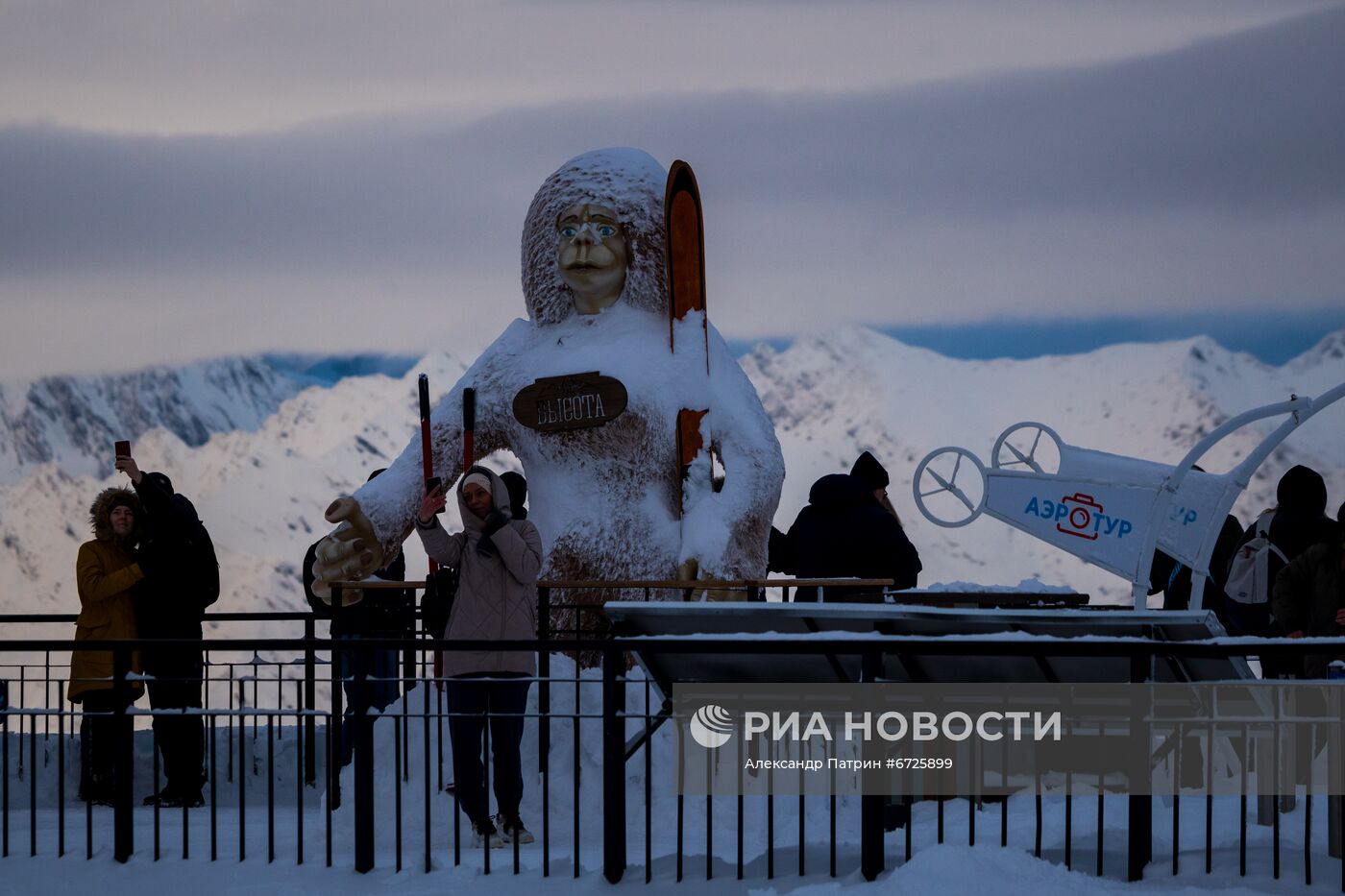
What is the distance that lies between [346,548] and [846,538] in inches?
106

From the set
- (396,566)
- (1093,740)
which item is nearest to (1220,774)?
(1093,740)

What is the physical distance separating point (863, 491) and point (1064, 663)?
321 cm

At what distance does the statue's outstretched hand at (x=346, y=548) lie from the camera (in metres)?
9.52

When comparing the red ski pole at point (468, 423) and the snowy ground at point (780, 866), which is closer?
the snowy ground at point (780, 866)

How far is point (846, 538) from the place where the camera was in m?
9.55

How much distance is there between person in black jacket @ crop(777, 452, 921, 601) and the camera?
9547 mm

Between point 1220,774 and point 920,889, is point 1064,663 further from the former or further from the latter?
point 1220,774

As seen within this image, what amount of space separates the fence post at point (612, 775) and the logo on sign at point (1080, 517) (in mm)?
3458

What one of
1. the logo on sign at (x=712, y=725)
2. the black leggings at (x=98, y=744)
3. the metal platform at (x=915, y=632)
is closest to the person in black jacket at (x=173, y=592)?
the black leggings at (x=98, y=744)

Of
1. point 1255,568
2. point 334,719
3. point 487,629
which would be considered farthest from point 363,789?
→ point 1255,568

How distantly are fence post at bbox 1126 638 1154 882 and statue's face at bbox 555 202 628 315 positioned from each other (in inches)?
184

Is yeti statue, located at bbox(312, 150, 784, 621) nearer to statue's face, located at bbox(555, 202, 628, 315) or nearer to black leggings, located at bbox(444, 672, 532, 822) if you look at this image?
statue's face, located at bbox(555, 202, 628, 315)

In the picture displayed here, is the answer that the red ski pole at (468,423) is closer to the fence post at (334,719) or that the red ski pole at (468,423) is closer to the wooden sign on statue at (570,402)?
the wooden sign on statue at (570,402)

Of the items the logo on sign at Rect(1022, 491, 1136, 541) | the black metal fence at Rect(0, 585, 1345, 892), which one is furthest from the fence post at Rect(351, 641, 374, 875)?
the logo on sign at Rect(1022, 491, 1136, 541)
